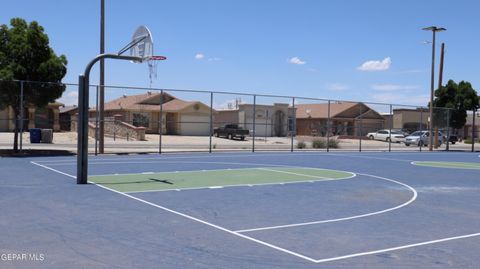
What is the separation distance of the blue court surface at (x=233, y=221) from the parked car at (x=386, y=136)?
3974 centimetres

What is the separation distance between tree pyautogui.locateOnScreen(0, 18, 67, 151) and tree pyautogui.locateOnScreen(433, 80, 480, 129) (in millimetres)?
28348

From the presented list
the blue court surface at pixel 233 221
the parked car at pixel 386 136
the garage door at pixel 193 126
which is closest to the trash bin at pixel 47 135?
the garage door at pixel 193 126

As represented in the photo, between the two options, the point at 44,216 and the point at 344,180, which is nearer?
the point at 44,216

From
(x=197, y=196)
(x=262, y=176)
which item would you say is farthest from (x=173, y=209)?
(x=262, y=176)

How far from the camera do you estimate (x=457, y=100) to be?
41781 mm

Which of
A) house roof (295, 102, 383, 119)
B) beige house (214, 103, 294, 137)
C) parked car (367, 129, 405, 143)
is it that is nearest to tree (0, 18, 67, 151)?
beige house (214, 103, 294, 137)

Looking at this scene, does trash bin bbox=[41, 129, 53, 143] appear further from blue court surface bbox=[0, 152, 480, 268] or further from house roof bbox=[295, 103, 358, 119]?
house roof bbox=[295, 103, 358, 119]

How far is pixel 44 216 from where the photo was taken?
9203 mm

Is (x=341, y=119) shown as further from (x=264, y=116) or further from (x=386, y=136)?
(x=264, y=116)

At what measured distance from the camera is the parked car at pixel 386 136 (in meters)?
55.5

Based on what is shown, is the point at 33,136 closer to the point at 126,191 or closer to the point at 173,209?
the point at 126,191

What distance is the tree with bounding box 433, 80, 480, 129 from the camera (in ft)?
133

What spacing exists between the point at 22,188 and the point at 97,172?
4.24 metres

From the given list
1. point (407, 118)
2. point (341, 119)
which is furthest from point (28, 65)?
point (407, 118)
